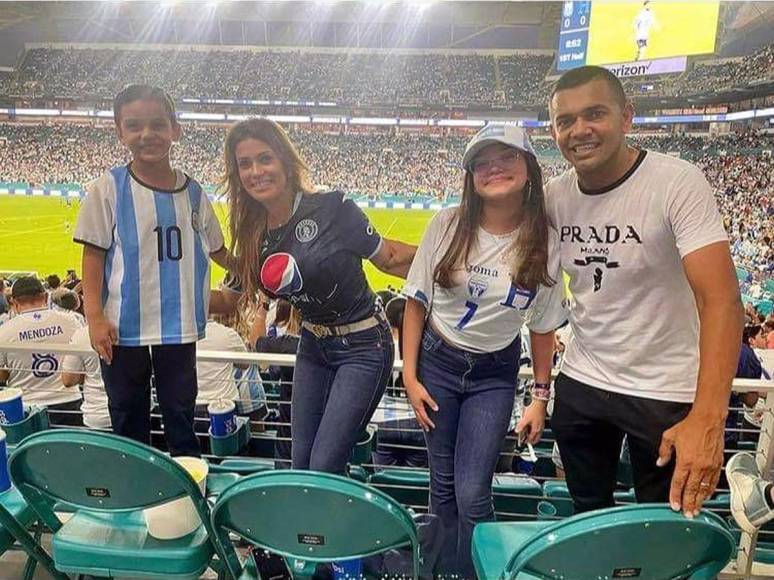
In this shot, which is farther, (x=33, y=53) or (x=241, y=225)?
(x=33, y=53)

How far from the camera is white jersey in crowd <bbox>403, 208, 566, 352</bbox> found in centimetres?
167

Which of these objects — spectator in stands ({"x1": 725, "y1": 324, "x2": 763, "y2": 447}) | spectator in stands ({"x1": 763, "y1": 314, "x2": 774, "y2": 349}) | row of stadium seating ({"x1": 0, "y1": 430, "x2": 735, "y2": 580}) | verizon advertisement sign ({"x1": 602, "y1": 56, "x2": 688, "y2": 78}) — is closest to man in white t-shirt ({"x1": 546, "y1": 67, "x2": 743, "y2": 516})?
row of stadium seating ({"x1": 0, "y1": 430, "x2": 735, "y2": 580})

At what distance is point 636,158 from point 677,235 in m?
0.24

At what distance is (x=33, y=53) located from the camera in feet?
93.9

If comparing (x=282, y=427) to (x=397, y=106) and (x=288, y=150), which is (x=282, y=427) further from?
(x=397, y=106)

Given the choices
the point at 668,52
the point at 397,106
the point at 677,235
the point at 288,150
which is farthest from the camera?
the point at 397,106

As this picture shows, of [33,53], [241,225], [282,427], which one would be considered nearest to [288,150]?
[241,225]

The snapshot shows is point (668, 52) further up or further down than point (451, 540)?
further up

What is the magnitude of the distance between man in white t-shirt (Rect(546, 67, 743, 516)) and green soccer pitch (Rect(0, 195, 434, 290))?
26.9 feet

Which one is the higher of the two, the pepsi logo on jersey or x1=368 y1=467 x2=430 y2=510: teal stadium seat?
the pepsi logo on jersey

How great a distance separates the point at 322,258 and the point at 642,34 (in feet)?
49.2

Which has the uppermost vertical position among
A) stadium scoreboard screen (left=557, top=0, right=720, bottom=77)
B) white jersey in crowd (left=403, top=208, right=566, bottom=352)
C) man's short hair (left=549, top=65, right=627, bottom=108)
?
stadium scoreboard screen (left=557, top=0, right=720, bottom=77)

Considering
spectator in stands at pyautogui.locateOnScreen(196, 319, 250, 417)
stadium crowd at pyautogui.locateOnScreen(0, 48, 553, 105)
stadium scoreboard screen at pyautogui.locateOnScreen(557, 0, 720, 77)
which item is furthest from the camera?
stadium crowd at pyautogui.locateOnScreen(0, 48, 553, 105)

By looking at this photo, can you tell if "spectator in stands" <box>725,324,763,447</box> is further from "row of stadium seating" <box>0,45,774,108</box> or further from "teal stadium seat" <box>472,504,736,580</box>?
"row of stadium seating" <box>0,45,774,108</box>
